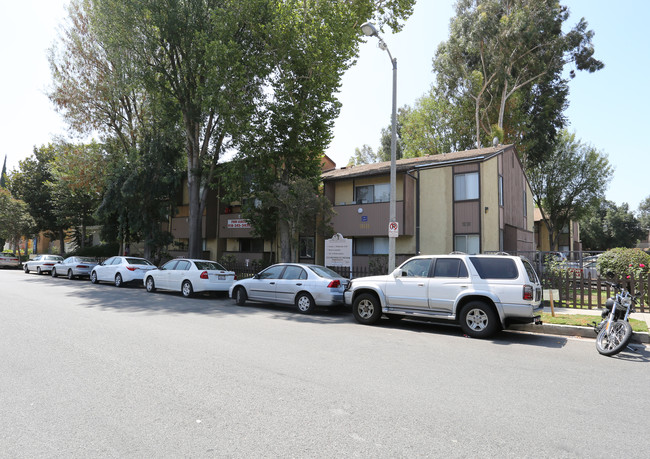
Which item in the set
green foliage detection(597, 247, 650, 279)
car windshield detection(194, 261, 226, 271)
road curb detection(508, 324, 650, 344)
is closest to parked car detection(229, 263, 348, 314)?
car windshield detection(194, 261, 226, 271)

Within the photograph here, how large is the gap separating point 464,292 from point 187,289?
428 inches

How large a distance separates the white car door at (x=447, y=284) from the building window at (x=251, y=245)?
17.9 metres

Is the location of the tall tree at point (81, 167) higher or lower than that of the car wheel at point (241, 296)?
higher

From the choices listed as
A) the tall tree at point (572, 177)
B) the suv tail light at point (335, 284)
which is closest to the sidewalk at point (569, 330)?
the suv tail light at point (335, 284)

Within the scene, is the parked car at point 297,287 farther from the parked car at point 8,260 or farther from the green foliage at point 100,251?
the parked car at point 8,260

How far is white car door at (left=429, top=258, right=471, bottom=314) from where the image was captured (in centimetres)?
898

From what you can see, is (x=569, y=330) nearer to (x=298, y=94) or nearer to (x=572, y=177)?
(x=298, y=94)

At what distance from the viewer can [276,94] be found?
1948cm

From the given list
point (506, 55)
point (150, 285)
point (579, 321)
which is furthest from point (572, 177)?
point (150, 285)

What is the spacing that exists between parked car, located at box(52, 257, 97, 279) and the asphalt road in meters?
16.7

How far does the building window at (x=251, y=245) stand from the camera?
26447mm

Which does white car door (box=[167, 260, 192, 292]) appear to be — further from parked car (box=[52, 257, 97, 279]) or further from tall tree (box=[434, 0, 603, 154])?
tall tree (box=[434, 0, 603, 154])

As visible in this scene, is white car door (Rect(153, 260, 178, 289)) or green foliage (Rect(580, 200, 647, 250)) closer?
white car door (Rect(153, 260, 178, 289))

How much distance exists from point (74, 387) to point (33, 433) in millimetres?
1285
